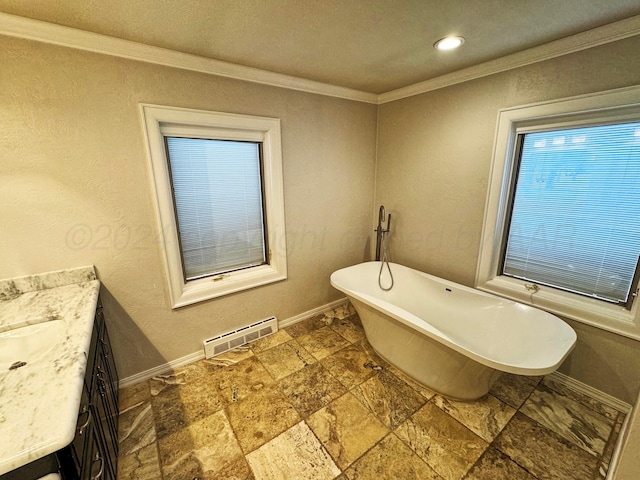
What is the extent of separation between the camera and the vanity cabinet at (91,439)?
691mm

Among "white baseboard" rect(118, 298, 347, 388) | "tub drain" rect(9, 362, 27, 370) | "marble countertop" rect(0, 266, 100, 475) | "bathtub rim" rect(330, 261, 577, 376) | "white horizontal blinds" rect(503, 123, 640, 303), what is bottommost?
"white baseboard" rect(118, 298, 347, 388)

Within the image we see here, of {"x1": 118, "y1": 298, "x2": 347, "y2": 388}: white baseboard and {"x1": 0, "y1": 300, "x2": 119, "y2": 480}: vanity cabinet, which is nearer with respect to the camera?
{"x1": 0, "y1": 300, "x2": 119, "y2": 480}: vanity cabinet

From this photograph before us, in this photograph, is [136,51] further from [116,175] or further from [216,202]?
[216,202]

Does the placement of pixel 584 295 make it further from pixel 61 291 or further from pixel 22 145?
pixel 22 145

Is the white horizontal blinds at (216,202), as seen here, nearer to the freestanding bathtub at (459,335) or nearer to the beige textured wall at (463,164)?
the freestanding bathtub at (459,335)

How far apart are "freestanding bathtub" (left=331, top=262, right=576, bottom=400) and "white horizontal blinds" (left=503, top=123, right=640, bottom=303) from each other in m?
0.45

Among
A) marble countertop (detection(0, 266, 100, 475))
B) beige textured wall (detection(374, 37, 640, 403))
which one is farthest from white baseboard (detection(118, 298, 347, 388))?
beige textured wall (detection(374, 37, 640, 403))

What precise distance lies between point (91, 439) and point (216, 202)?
5.46 feet

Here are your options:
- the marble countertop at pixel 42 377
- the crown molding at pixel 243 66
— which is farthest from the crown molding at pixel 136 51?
the marble countertop at pixel 42 377

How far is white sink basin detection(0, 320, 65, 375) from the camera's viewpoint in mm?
1179

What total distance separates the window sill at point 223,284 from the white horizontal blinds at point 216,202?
8 cm

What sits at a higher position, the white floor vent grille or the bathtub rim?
the bathtub rim

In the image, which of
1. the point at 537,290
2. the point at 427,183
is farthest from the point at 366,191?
the point at 537,290

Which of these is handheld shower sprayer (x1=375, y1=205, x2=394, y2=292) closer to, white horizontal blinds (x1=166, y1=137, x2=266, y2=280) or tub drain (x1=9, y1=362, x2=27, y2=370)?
white horizontal blinds (x1=166, y1=137, x2=266, y2=280)
